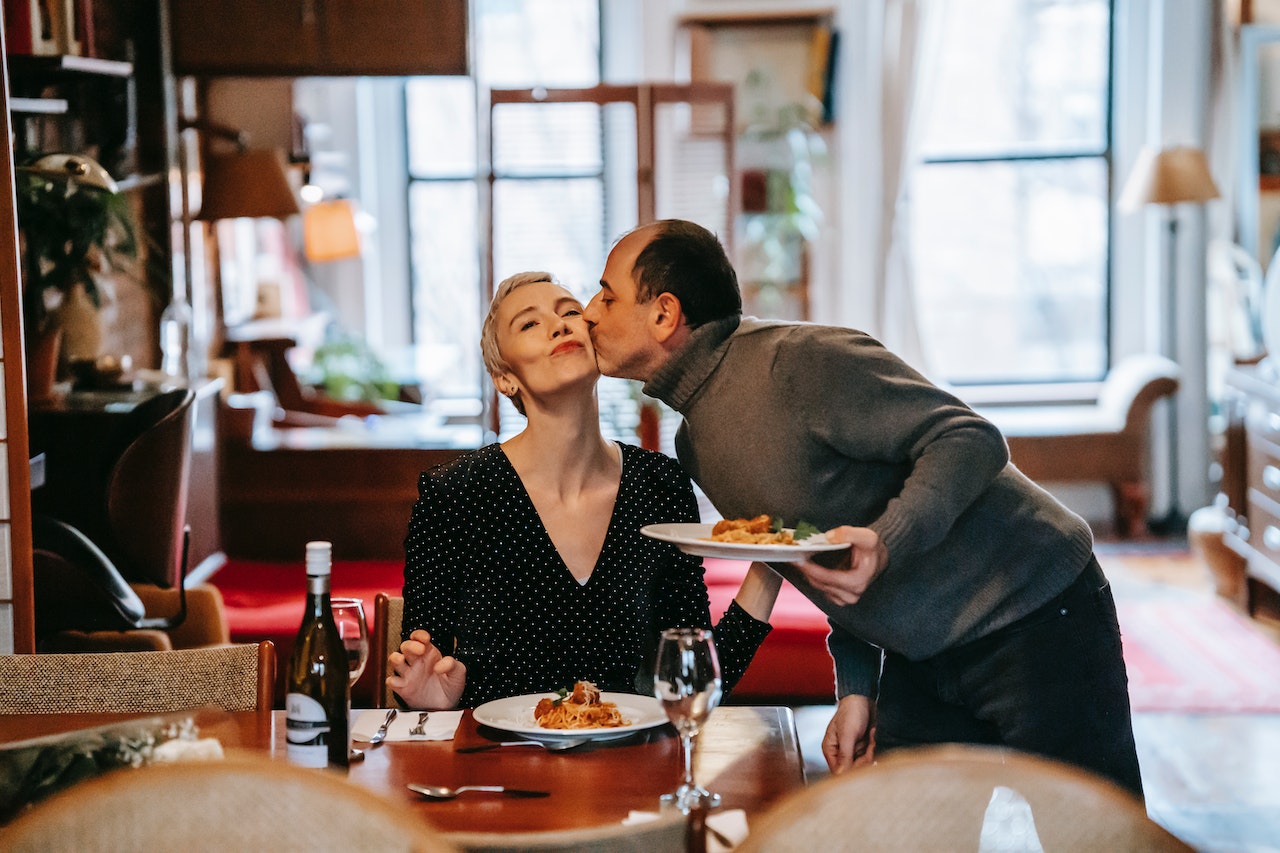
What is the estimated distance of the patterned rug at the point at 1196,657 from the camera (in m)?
4.25

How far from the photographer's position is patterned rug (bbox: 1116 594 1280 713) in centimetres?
425

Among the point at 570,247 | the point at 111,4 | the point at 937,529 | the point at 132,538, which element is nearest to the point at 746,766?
the point at 937,529

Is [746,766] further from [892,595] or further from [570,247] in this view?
[570,247]

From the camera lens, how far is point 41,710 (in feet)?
5.90

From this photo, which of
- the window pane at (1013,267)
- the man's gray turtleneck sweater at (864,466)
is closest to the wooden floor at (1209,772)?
the man's gray turtleneck sweater at (864,466)

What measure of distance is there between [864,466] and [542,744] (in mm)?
592

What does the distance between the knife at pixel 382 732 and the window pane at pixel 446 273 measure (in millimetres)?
5258

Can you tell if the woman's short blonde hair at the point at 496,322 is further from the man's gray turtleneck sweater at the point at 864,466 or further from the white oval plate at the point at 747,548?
the white oval plate at the point at 747,548

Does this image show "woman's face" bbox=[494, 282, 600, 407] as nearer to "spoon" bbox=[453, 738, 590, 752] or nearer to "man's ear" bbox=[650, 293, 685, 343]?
"man's ear" bbox=[650, 293, 685, 343]

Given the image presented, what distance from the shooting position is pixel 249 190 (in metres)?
4.73

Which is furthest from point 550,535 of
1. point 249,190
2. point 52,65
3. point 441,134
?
point 441,134

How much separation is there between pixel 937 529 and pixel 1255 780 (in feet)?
7.73

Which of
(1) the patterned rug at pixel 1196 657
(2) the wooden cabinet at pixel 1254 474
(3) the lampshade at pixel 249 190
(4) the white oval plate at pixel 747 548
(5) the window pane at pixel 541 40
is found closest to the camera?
(4) the white oval plate at pixel 747 548

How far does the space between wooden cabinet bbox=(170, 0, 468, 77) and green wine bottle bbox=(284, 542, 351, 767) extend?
313cm
